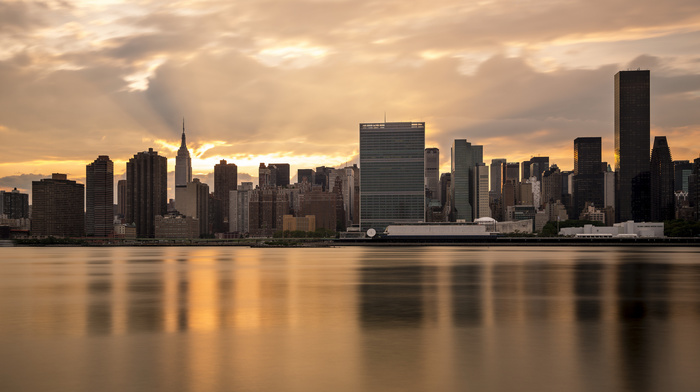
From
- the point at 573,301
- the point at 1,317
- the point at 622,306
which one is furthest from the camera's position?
the point at 573,301

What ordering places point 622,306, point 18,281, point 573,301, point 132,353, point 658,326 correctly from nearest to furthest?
point 132,353, point 658,326, point 622,306, point 573,301, point 18,281

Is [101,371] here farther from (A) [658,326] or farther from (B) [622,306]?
(B) [622,306]

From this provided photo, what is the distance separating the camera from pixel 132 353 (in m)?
29.1

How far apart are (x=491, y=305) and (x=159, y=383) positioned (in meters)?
28.6

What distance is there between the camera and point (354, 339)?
3250 centimetres

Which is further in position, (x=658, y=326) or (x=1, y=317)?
(x=1, y=317)

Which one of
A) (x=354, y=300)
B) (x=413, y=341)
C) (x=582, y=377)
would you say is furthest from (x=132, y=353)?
(x=354, y=300)

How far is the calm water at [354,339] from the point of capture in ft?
78.3

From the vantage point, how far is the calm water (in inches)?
940

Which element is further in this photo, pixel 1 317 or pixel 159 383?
pixel 1 317

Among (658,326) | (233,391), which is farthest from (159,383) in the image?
(658,326)

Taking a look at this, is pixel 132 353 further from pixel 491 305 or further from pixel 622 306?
pixel 622 306

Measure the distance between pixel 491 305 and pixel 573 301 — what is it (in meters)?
7.38

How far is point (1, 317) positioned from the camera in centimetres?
4281
